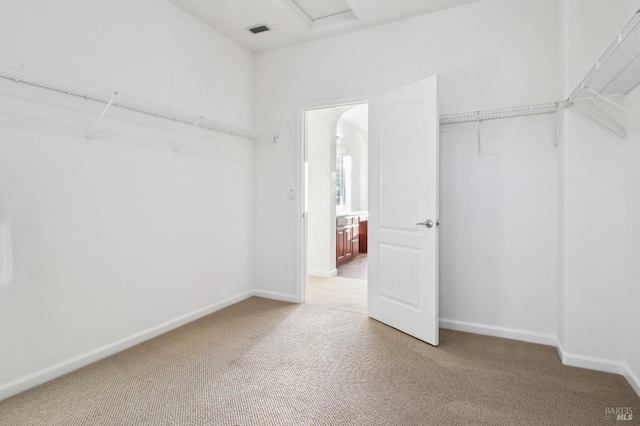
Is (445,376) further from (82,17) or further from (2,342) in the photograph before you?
(82,17)

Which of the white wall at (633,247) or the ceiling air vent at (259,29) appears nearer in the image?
the white wall at (633,247)

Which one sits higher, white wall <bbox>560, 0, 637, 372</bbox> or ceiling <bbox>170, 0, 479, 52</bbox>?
ceiling <bbox>170, 0, 479, 52</bbox>

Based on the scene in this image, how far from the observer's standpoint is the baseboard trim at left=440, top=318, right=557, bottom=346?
8.99ft

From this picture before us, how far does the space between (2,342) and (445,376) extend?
2712 mm

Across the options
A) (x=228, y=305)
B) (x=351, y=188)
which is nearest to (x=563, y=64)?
(x=228, y=305)

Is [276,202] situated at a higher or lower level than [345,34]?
lower

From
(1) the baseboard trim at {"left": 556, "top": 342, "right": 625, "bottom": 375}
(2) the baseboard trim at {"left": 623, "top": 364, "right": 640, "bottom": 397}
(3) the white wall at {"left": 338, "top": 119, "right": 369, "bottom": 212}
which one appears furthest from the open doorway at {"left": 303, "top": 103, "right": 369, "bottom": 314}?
(2) the baseboard trim at {"left": 623, "top": 364, "right": 640, "bottom": 397}

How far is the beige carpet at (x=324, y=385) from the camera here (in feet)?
5.97

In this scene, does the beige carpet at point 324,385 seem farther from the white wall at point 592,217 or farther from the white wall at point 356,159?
the white wall at point 356,159

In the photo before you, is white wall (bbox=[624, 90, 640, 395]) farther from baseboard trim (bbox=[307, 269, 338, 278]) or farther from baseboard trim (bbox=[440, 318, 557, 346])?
baseboard trim (bbox=[307, 269, 338, 278])

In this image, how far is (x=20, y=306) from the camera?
207 centimetres

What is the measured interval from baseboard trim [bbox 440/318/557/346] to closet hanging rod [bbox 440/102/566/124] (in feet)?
5.85

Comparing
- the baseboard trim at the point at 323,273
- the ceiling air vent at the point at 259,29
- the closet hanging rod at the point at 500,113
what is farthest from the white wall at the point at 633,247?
the baseboard trim at the point at 323,273

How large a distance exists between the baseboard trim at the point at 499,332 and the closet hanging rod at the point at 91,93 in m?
2.77
